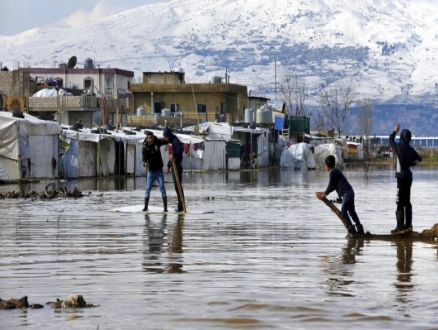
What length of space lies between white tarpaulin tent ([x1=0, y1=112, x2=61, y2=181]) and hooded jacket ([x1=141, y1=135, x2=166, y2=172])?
1686 centimetres

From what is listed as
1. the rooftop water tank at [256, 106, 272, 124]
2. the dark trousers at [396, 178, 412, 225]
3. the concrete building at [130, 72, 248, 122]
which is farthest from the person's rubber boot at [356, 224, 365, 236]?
the concrete building at [130, 72, 248, 122]

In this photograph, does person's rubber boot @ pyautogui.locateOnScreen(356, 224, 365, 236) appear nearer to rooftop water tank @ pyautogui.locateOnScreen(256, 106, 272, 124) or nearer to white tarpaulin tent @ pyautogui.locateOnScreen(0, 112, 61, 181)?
white tarpaulin tent @ pyautogui.locateOnScreen(0, 112, 61, 181)

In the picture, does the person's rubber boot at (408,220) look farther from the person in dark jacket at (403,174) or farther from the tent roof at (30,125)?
the tent roof at (30,125)

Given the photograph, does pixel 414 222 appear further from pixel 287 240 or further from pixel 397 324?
pixel 397 324

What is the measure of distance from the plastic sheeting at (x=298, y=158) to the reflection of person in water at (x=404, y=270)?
5459 cm

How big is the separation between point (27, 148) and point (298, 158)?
3320cm

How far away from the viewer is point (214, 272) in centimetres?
1155

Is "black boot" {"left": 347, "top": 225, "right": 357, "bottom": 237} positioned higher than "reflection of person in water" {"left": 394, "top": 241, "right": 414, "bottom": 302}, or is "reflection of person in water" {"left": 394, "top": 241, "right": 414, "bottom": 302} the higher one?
"black boot" {"left": 347, "top": 225, "right": 357, "bottom": 237}

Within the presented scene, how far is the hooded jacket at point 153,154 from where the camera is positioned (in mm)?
20625

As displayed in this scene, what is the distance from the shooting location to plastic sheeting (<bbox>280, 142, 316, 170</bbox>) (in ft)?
228

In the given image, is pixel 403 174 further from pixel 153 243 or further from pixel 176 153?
pixel 176 153

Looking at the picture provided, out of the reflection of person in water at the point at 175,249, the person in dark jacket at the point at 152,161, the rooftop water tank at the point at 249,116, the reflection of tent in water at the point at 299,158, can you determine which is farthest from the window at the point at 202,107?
the reflection of person in water at the point at 175,249

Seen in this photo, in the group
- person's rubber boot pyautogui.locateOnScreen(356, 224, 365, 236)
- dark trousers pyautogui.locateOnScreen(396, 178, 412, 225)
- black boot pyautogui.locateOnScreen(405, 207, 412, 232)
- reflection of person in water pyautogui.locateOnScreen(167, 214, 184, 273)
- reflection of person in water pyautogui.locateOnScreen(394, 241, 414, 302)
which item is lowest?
reflection of person in water pyautogui.locateOnScreen(394, 241, 414, 302)

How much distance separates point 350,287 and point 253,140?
2385 inches
